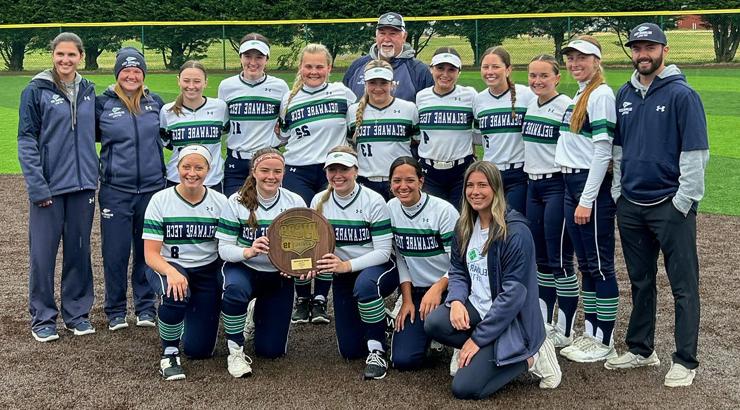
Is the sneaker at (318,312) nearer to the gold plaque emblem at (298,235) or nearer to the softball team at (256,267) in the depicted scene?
the softball team at (256,267)

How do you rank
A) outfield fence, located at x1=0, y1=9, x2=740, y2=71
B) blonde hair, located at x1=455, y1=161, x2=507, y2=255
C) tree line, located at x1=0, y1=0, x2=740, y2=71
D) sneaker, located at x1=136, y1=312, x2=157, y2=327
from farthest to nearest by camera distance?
tree line, located at x1=0, y1=0, x2=740, y2=71 → outfield fence, located at x1=0, y1=9, x2=740, y2=71 → sneaker, located at x1=136, y1=312, x2=157, y2=327 → blonde hair, located at x1=455, y1=161, x2=507, y2=255

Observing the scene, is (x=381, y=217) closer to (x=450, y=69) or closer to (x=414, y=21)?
(x=450, y=69)

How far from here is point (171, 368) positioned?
5250 mm

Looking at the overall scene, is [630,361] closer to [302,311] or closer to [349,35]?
[302,311]

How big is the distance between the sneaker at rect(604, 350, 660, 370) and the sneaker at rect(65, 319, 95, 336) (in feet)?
11.8

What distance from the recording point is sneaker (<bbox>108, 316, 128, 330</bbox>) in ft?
20.4

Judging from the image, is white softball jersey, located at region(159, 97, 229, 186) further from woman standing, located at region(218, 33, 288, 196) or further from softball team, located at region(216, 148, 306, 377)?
softball team, located at region(216, 148, 306, 377)

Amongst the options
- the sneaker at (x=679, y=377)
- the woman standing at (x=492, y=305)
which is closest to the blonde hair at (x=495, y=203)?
the woman standing at (x=492, y=305)

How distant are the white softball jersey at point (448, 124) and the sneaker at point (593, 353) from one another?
1.63m

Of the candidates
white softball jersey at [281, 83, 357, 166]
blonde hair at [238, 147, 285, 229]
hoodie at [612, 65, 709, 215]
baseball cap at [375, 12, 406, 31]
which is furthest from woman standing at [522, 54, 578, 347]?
blonde hair at [238, 147, 285, 229]

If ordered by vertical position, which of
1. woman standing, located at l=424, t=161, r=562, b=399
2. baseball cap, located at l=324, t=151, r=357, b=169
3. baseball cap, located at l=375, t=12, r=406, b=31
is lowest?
woman standing, located at l=424, t=161, r=562, b=399

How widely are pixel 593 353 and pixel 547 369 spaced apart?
65cm

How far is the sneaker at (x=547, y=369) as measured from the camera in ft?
16.4

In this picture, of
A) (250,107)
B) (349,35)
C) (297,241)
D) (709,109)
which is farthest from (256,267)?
(709,109)
